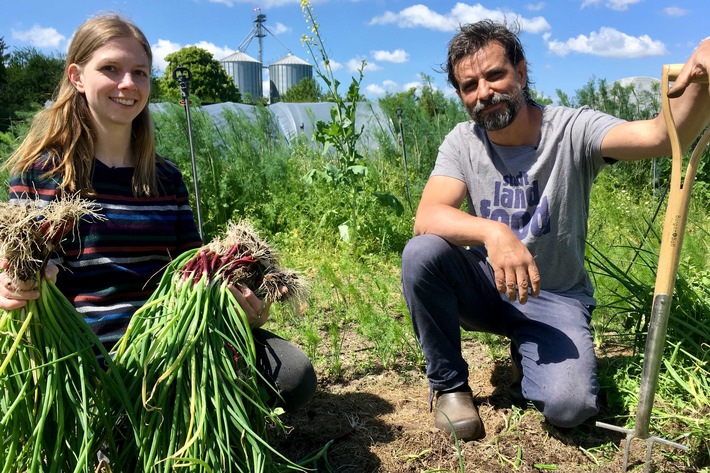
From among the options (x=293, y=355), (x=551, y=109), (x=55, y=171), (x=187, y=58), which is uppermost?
(x=187, y=58)

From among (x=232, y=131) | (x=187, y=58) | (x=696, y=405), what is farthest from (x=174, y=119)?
(x=187, y=58)

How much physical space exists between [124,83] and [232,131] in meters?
4.07

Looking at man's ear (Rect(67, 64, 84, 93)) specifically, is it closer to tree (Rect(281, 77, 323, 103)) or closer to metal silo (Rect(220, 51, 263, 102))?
tree (Rect(281, 77, 323, 103))

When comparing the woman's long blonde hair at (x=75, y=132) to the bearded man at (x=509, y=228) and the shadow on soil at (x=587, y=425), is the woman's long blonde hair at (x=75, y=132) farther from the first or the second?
the shadow on soil at (x=587, y=425)

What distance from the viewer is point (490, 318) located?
230 centimetres

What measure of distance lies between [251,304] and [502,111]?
1.19 m

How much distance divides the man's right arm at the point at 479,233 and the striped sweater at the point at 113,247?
0.86m

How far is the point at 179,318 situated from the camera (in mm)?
1437

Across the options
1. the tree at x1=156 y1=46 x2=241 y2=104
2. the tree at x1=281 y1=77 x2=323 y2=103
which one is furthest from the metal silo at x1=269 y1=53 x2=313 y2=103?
the tree at x1=281 y1=77 x2=323 y2=103

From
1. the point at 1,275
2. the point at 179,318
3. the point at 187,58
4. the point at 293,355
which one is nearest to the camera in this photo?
the point at 1,275

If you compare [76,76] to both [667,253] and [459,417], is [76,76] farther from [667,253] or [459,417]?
[667,253]

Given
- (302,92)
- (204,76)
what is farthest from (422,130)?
(204,76)

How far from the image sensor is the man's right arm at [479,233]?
71.4 inches

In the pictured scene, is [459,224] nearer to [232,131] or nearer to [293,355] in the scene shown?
[293,355]
